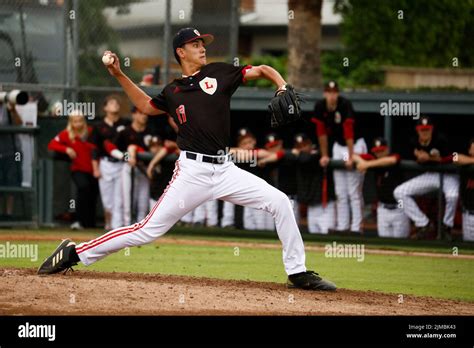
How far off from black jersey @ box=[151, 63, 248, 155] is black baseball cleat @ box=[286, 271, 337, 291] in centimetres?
125

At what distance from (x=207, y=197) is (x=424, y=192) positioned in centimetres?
553

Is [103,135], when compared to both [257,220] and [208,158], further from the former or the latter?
[208,158]

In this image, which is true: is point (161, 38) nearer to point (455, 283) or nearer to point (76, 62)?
point (76, 62)

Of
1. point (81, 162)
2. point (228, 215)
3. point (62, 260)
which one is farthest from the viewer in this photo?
point (81, 162)

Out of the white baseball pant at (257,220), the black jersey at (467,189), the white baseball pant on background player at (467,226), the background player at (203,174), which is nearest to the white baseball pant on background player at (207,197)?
the background player at (203,174)

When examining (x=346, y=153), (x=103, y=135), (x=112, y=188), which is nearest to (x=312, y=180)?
(x=346, y=153)

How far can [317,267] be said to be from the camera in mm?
10547

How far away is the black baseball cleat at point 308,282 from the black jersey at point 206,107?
1254 mm

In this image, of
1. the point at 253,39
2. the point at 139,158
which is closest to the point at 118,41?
the point at 139,158

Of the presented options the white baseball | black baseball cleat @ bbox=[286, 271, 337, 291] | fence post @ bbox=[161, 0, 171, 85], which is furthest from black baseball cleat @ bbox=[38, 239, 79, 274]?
fence post @ bbox=[161, 0, 171, 85]

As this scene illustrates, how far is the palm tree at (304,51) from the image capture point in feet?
55.5

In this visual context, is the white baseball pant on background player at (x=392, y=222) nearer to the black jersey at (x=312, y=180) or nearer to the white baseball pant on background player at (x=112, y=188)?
the black jersey at (x=312, y=180)

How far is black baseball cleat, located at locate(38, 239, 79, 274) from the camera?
28.0 feet

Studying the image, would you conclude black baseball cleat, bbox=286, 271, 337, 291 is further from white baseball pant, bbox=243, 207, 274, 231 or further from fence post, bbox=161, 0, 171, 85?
fence post, bbox=161, 0, 171, 85
